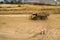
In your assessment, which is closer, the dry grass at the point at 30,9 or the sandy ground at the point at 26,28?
the sandy ground at the point at 26,28

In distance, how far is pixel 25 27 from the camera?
0.77 metres

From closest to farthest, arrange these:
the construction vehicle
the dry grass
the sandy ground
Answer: the sandy ground < the construction vehicle < the dry grass

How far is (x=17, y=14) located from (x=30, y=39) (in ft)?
1.35

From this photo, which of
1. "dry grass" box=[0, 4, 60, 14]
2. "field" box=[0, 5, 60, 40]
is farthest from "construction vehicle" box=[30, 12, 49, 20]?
"dry grass" box=[0, 4, 60, 14]

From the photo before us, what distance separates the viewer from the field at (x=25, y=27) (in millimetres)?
655

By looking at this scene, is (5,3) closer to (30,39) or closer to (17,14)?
(17,14)

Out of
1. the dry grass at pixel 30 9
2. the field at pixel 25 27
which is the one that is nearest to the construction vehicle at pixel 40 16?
the field at pixel 25 27

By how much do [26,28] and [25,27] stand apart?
0.02 m

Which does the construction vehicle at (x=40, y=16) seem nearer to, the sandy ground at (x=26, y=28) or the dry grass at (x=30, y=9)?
the sandy ground at (x=26, y=28)

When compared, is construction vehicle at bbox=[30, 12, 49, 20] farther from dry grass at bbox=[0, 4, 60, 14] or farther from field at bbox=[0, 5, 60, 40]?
dry grass at bbox=[0, 4, 60, 14]

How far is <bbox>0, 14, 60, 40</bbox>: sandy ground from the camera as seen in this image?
65 centimetres

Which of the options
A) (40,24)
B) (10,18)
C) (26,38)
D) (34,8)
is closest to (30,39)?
(26,38)

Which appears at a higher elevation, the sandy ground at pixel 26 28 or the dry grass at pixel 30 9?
the dry grass at pixel 30 9

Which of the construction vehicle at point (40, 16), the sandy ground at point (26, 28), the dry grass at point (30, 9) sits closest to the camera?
the sandy ground at point (26, 28)
